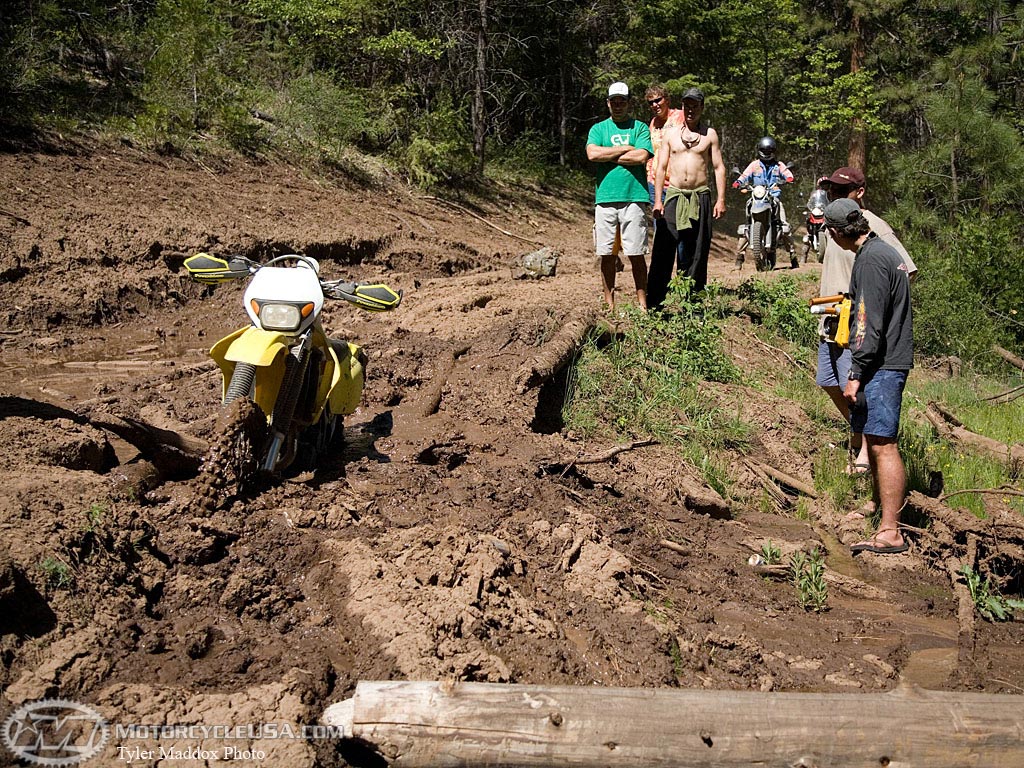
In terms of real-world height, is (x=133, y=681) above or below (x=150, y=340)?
above

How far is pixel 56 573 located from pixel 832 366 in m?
5.04

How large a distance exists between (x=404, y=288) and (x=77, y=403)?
5.26 meters

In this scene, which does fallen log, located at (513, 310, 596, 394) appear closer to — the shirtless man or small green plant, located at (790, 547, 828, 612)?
the shirtless man

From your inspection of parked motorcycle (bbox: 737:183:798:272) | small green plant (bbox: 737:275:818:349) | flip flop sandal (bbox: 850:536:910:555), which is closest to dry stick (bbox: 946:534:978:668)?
flip flop sandal (bbox: 850:536:910:555)

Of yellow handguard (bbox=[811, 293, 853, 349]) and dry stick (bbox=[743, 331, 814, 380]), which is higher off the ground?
yellow handguard (bbox=[811, 293, 853, 349])

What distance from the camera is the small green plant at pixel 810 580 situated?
5.38 metres

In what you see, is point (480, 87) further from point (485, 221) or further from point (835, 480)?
point (835, 480)

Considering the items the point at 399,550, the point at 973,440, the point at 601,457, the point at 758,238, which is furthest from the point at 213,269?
the point at 758,238

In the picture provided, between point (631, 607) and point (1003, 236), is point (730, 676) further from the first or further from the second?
point (1003, 236)

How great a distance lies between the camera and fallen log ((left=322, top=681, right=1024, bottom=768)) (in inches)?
126

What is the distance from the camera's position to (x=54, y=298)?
31.2 feet

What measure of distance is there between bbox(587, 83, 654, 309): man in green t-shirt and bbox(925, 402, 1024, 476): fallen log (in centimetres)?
286

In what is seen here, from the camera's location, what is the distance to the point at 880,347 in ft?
19.1

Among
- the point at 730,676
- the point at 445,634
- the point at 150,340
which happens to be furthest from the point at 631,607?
the point at 150,340
